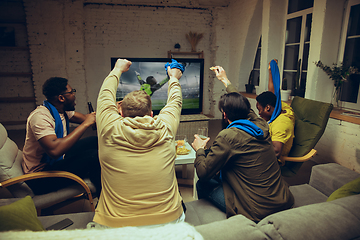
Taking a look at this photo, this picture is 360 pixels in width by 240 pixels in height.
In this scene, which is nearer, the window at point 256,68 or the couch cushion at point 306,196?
the couch cushion at point 306,196

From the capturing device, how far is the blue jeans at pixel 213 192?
1.56 metres

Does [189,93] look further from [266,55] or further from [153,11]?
[153,11]

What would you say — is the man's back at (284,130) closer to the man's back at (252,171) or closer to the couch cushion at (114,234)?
the man's back at (252,171)

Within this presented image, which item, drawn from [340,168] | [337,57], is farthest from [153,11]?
[340,168]

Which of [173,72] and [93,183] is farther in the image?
[93,183]

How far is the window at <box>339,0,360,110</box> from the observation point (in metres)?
3.00

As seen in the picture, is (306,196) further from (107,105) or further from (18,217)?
(18,217)

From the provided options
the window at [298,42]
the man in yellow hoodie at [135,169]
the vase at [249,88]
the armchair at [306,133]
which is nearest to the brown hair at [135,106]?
the man in yellow hoodie at [135,169]

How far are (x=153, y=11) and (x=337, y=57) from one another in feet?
12.9

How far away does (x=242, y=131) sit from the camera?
1.37 meters

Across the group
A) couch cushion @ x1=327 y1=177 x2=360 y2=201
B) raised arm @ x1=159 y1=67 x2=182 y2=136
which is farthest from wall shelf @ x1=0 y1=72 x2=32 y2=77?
couch cushion @ x1=327 y1=177 x2=360 y2=201

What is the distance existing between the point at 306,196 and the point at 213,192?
28.7 inches

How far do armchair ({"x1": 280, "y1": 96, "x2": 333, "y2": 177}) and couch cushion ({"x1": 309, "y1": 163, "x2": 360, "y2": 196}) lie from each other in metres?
0.35

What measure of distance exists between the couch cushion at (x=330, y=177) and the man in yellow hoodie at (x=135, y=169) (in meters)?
1.24
